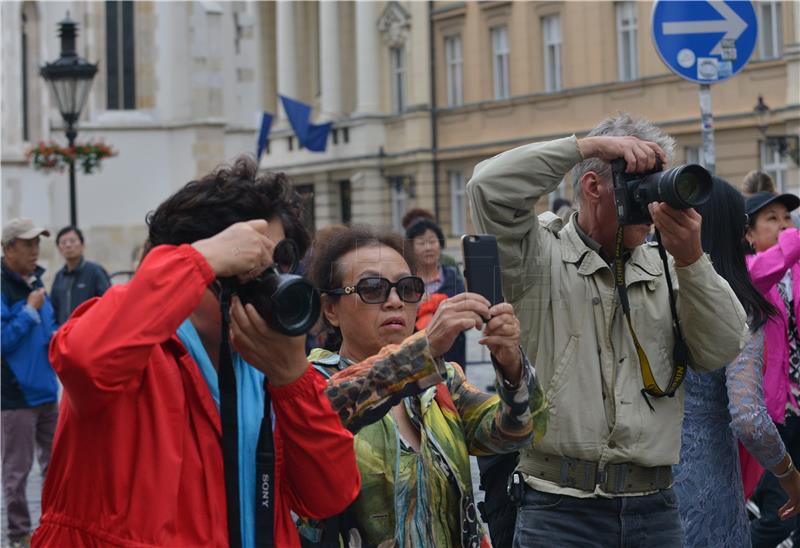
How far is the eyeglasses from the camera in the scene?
3.86m

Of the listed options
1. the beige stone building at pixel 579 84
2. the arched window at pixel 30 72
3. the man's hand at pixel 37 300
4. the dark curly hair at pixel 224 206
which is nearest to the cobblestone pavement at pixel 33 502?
the man's hand at pixel 37 300

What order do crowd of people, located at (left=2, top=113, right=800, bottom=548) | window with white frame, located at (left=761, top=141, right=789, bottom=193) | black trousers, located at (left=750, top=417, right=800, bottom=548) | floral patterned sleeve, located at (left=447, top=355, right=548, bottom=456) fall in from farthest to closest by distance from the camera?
1. window with white frame, located at (left=761, top=141, right=789, bottom=193)
2. black trousers, located at (left=750, top=417, right=800, bottom=548)
3. floral patterned sleeve, located at (left=447, top=355, right=548, bottom=456)
4. crowd of people, located at (left=2, top=113, right=800, bottom=548)

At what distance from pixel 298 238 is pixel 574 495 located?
1.55 metres

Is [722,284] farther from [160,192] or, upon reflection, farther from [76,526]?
[160,192]

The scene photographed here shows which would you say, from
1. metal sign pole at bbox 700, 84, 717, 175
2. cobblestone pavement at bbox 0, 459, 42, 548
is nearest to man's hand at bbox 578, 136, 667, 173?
metal sign pole at bbox 700, 84, 717, 175

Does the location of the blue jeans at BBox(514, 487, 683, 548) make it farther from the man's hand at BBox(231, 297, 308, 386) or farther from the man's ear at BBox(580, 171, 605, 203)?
the man's hand at BBox(231, 297, 308, 386)

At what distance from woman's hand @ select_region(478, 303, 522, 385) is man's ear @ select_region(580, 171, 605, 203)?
3.43ft

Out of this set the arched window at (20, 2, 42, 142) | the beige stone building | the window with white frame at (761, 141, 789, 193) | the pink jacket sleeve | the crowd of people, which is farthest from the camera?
the arched window at (20, 2, 42, 142)

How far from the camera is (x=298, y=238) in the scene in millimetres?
3193

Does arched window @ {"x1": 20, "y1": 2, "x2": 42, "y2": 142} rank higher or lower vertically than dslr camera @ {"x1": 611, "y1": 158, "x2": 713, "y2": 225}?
higher

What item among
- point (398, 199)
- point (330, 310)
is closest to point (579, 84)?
point (398, 199)

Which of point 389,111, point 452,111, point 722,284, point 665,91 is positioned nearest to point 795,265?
point 722,284

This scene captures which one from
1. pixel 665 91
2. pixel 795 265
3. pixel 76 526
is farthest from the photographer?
pixel 665 91

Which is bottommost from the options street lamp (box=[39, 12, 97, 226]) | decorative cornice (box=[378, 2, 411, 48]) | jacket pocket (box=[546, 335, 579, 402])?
jacket pocket (box=[546, 335, 579, 402])
